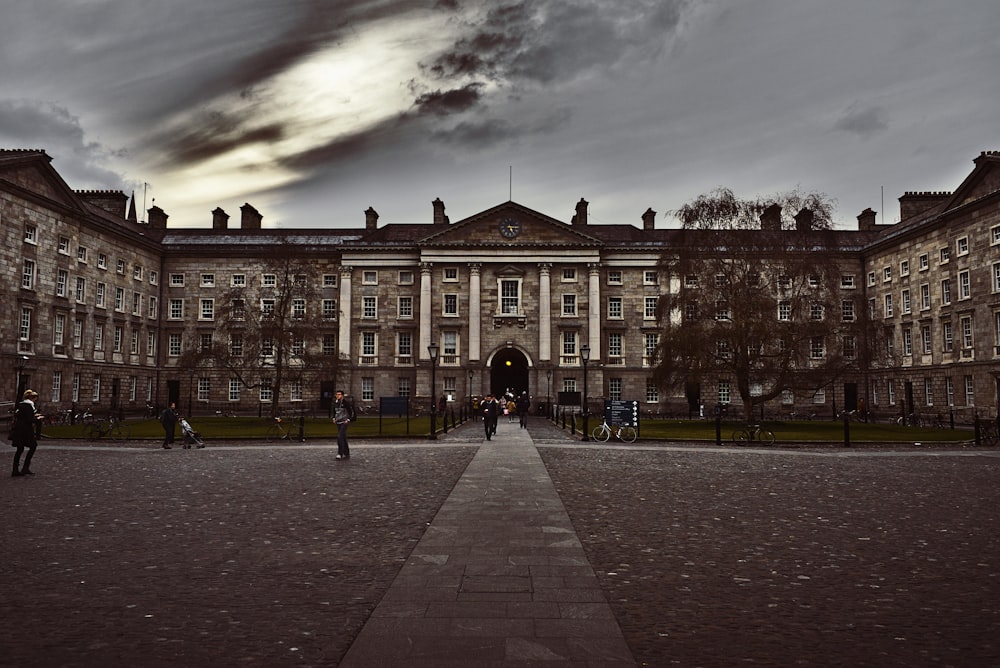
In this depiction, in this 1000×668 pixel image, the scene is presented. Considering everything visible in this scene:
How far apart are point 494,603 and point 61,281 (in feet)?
162

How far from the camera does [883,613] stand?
575 cm

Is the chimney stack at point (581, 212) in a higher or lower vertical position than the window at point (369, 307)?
higher

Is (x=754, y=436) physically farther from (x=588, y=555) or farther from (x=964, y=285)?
(x=964, y=285)

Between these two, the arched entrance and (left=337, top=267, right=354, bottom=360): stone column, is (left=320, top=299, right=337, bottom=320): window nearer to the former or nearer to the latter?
(left=337, top=267, right=354, bottom=360): stone column

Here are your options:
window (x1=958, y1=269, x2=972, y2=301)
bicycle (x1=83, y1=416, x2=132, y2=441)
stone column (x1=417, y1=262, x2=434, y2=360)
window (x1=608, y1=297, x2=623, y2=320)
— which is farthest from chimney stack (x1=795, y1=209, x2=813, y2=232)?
bicycle (x1=83, y1=416, x2=132, y2=441)

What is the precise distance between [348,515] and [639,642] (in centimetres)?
612

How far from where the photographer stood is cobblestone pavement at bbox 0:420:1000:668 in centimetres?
501

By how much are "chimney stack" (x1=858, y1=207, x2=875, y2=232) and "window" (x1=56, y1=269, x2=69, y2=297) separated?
6014cm

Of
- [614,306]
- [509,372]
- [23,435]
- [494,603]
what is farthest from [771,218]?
[494,603]

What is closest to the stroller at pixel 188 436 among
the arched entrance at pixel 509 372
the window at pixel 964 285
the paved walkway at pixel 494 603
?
the paved walkway at pixel 494 603

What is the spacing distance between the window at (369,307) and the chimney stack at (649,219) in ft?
81.1

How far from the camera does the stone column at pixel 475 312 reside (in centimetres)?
5856

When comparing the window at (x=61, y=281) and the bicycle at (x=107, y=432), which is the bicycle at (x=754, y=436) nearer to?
the bicycle at (x=107, y=432)

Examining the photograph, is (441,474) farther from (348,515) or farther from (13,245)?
(13,245)
